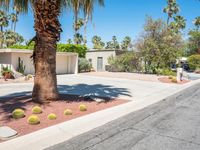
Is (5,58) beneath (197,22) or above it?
beneath

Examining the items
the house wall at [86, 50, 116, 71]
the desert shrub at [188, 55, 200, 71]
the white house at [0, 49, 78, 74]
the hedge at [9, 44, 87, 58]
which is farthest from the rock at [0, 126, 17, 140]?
the desert shrub at [188, 55, 200, 71]

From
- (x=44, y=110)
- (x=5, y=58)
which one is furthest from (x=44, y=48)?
(x=5, y=58)

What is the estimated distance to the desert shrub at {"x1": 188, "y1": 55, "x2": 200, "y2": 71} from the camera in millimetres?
47475

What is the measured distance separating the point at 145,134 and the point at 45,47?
6.12 m

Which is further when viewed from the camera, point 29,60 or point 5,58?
point 29,60

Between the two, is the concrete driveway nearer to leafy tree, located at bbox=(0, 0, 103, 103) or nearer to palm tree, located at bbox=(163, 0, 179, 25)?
leafy tree, located at bbox=(0, 0, 103, 103)

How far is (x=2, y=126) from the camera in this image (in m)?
7.93

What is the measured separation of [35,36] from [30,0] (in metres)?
1.71

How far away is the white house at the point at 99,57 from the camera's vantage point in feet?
126

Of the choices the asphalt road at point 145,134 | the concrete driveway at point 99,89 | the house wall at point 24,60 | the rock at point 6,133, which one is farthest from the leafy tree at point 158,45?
the rock at point 6,133

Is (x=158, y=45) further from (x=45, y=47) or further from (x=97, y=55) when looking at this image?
(x=45, y=47)

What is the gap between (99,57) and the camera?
130 ft

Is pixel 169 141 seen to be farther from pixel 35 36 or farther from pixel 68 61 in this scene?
pixel 68 61

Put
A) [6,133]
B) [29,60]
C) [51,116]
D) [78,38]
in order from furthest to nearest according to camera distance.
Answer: [78,38] → [29,60] → [51,116] → [6,133]
